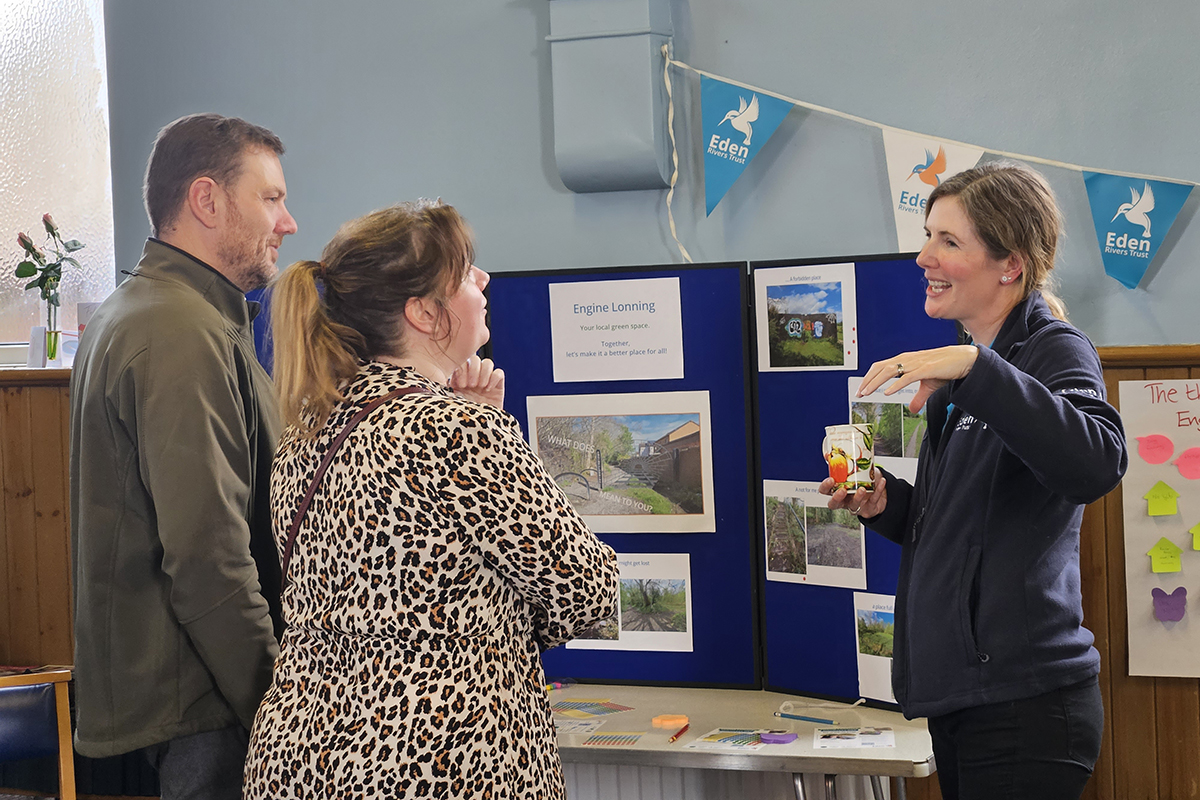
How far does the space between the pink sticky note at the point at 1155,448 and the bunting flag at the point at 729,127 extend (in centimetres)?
129

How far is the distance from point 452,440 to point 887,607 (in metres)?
1.44

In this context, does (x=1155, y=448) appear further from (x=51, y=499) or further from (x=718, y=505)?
(x=51, y=499)

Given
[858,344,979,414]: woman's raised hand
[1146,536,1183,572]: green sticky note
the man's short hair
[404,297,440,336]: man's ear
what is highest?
the man's short hair

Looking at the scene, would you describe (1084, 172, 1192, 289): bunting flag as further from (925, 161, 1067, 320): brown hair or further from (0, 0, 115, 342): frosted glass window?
(0, 0, 115, 342): frosted glass window

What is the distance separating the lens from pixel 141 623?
1452mm

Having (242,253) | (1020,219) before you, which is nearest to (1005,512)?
(1020,219)

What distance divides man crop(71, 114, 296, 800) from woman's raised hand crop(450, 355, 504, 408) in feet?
1.07

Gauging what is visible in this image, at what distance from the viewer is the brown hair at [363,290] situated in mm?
1286

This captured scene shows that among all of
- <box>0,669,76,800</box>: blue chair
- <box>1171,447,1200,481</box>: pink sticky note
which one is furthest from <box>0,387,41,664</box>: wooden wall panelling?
<box>1171,447,1200,481</box>: pink sticky note

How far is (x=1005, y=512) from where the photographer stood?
4.89 ft

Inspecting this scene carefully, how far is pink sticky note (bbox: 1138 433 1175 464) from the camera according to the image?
2.51 metres

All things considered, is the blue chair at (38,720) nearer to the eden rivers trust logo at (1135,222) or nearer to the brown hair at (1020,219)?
the brown hair at (1020,219)

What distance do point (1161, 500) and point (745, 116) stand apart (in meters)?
1.51

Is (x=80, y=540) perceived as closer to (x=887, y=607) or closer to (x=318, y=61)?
(x=887, y=607)
